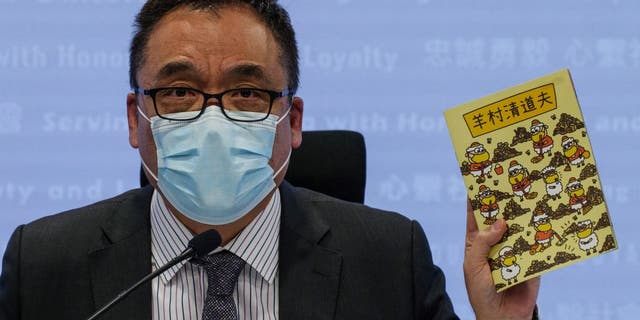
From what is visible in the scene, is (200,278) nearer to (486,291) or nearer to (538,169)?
(486,291)

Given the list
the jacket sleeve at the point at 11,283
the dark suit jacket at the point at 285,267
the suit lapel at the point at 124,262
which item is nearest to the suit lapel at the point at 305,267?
the dark suit jacket at the point at 285,267

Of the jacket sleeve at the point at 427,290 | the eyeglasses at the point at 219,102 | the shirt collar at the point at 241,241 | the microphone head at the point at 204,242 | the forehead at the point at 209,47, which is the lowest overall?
the jacket sleeve at the point at 427,290

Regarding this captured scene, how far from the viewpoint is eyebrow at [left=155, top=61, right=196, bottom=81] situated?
193cm

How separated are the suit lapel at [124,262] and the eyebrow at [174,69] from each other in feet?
1.03

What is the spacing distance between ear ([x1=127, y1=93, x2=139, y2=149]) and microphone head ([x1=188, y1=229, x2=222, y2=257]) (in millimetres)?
364

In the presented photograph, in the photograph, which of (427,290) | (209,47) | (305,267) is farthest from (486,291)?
(209,47)

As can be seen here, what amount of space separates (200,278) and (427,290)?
0.44 metres

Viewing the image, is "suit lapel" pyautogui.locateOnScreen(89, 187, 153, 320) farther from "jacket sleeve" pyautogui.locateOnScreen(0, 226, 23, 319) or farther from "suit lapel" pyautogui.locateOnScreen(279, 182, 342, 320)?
"suit lapel" pyautogui.locateOnScreen(279, 182, 342, 320)

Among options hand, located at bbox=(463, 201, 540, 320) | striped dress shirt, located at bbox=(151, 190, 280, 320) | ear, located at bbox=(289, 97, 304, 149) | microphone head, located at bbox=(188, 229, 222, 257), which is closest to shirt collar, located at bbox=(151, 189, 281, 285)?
striped dress shirt, located at bbox=(151, 190, 280, 320)

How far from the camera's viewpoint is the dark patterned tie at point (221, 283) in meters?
1.94

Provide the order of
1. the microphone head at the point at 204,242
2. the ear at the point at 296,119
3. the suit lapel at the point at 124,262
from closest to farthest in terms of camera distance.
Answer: the microphone head at the point at 204,242
the suit lapel at the point at 124,262
the ear at the point at 296,119

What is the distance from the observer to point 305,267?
206cm

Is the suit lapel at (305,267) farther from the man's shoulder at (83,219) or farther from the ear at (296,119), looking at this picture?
the man's shoulder at (83,219)

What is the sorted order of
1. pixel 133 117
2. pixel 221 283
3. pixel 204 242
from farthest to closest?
pixel 133 117
pixel 221 283
pixel 204 242
